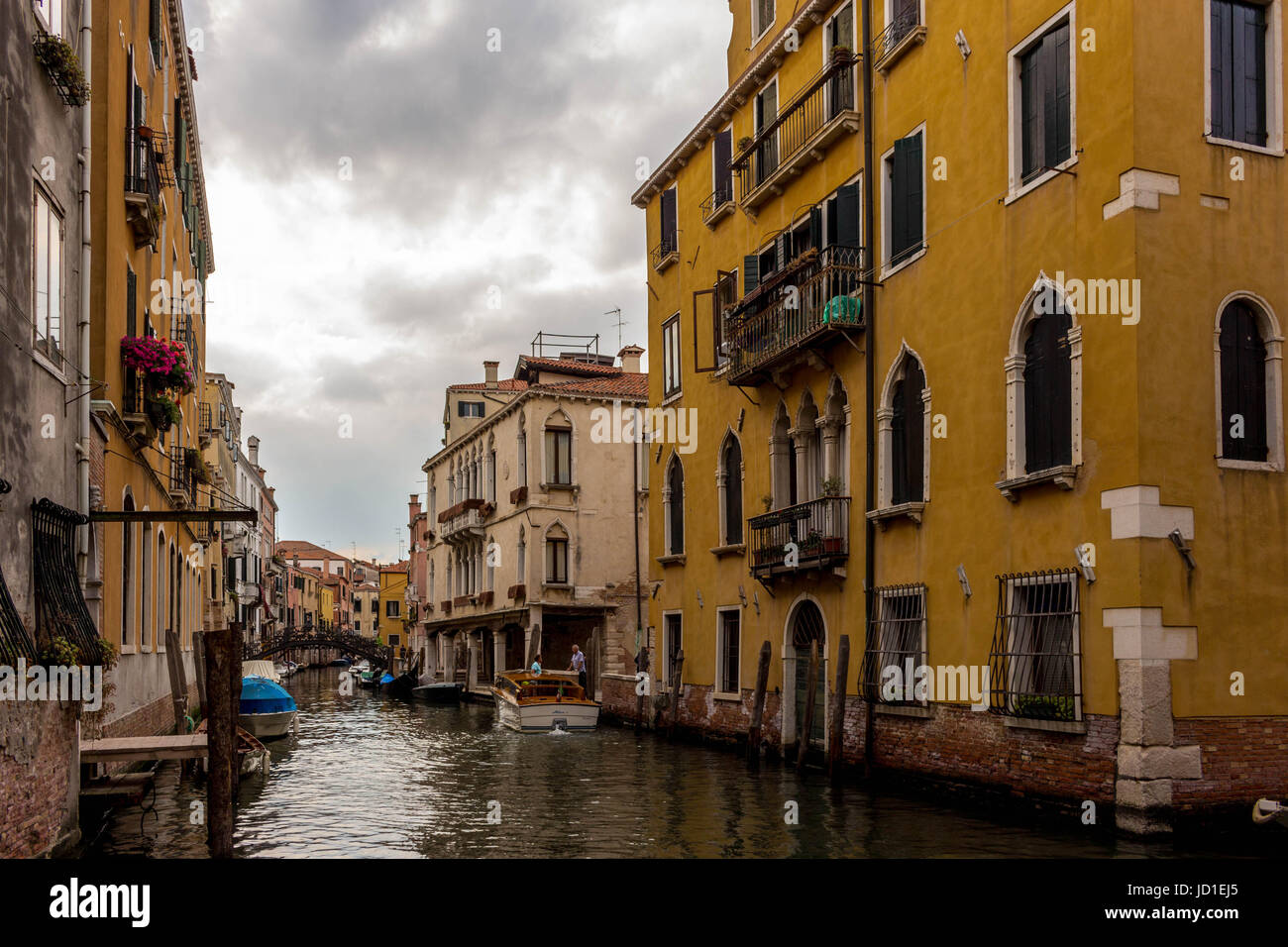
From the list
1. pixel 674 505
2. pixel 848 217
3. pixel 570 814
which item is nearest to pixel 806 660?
pixel 570 814

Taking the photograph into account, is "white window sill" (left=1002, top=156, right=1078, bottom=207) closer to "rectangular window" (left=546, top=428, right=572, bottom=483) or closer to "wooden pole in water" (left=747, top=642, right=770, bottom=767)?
"wooden pole in water" (left=747, top=642, right=770, bottom=767)

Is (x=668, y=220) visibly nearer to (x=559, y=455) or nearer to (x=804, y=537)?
(x=804, y=537)

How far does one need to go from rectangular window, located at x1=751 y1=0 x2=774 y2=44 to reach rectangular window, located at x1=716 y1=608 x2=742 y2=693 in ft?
31.4

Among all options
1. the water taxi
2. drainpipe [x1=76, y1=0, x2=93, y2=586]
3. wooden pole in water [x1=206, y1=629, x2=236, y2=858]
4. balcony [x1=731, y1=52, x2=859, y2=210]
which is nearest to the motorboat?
the water taxi

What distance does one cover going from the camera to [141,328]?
1667 centimetres

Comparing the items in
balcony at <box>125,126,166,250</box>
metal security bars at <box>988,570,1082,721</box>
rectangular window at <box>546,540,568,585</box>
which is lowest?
metal security bars at <box>988,570,1082,721</box>

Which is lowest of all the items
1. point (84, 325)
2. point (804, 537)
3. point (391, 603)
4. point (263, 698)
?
point (391, 603)

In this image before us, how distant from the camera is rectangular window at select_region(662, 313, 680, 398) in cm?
2475

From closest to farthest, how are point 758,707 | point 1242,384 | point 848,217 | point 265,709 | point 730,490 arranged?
point 1242,384 → point 848,217 → point 758,707 → point 730,490 → point 265,709

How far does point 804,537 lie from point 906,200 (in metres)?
4.83

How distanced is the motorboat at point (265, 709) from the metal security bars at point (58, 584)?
563 inches
